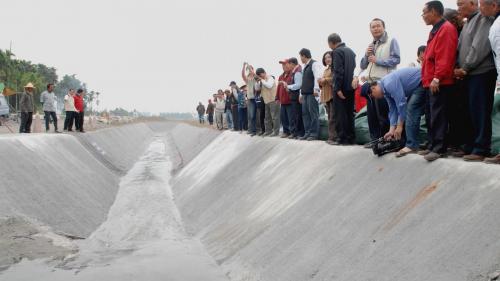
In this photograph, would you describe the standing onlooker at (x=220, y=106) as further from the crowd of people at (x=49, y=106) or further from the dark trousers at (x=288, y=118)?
the dark trousers at (x=288, y=118)

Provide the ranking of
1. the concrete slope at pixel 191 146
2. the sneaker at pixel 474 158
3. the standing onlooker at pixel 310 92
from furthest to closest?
the concrete slope at pixel 191 146
the standing onlooker at pixel 310 92
the sneaker at pixel 474 158

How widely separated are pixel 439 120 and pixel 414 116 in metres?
0.57

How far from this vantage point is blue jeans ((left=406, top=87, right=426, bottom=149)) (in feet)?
22.0

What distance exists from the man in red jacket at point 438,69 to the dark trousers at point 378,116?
52.5 inches

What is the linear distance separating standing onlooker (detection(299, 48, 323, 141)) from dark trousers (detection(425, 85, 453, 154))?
14.6ft

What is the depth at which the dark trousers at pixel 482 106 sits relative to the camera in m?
5.63

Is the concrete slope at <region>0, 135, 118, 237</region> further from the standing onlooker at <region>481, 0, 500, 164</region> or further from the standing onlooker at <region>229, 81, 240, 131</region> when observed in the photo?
the standing onlooker at <region>481, 0, 500, 164</region>

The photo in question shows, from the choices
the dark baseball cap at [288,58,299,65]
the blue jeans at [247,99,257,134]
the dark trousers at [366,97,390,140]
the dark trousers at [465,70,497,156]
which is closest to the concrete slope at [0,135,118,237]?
the blue jeans at [247,99,257,134]

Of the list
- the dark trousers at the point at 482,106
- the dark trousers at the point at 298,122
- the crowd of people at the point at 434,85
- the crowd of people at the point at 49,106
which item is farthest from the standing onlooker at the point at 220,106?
the dark trousers at the point at 482,106

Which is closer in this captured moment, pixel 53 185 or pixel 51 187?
pixel 51 187

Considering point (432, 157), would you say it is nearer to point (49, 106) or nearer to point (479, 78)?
point (479, 78)

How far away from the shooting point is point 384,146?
7074 millimetres

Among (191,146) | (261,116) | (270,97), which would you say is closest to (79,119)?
(191,146)

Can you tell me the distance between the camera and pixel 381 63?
7.89m
